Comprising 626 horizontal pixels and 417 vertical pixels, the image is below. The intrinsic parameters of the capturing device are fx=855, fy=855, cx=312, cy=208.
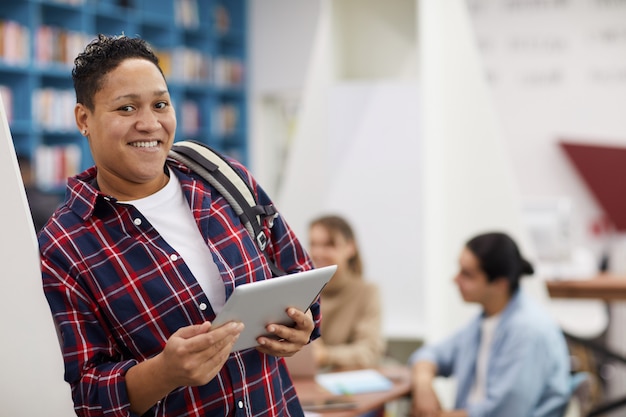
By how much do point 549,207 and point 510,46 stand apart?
95.6 inches

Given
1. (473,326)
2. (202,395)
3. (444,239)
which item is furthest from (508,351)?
(202,395)

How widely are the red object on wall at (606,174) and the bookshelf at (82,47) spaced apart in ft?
11.5

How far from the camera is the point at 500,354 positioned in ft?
10.1

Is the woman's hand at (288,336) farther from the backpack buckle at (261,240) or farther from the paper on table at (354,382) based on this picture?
the paper on table at (354,382)

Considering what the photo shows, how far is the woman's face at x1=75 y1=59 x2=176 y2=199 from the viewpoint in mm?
1474

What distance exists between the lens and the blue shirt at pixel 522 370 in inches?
117

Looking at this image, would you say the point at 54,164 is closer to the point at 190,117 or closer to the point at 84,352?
the point at 190,117

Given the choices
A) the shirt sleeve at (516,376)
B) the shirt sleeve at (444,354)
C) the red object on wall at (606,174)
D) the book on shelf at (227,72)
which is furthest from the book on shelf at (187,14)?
the shirt sleeve at (516,376)

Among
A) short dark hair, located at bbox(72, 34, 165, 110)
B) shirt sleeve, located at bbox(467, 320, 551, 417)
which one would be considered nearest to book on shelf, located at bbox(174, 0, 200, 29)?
shirt sleeve, located at bbox(467, 320, 551, 417)

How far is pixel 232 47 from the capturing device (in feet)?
28.9

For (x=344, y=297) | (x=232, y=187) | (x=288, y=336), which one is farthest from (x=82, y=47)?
(x=288, y=336)

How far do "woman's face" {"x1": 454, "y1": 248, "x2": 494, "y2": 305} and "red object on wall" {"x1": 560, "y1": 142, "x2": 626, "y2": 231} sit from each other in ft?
12.9

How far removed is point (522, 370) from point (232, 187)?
1.72 meters

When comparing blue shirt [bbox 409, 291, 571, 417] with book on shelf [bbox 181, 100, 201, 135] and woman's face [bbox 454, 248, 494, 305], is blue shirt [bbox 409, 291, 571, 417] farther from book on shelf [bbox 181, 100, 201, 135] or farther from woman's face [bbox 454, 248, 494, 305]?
book on shelf [bbox 181, 100, 201, 135]
